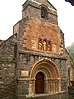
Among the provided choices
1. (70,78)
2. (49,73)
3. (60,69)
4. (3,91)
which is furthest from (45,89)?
(3,91)

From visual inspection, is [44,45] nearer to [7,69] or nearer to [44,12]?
[44,12]

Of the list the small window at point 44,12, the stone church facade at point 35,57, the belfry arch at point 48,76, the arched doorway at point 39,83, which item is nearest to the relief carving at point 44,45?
the stone church facade at point 35,57

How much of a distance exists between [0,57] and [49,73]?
17.0ft

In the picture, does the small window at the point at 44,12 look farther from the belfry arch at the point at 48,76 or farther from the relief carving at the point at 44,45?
the belfry arch at the point at 48,76

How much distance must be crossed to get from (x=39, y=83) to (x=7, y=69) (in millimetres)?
3827

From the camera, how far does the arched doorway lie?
533 inches

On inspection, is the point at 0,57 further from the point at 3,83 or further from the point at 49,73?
the point at 49,73

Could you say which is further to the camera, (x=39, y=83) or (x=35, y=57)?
(x=39, y=83)

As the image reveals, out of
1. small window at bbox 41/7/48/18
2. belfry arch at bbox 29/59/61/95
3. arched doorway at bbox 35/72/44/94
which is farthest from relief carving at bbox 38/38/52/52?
small window at bbox 41/7/48/18

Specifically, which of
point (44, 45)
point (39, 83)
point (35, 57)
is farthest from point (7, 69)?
point (44, 45)

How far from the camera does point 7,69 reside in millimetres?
11383

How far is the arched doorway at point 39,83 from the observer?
1353 centimetres

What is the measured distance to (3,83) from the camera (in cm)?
1104

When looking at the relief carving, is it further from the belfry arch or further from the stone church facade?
the belfry arch
